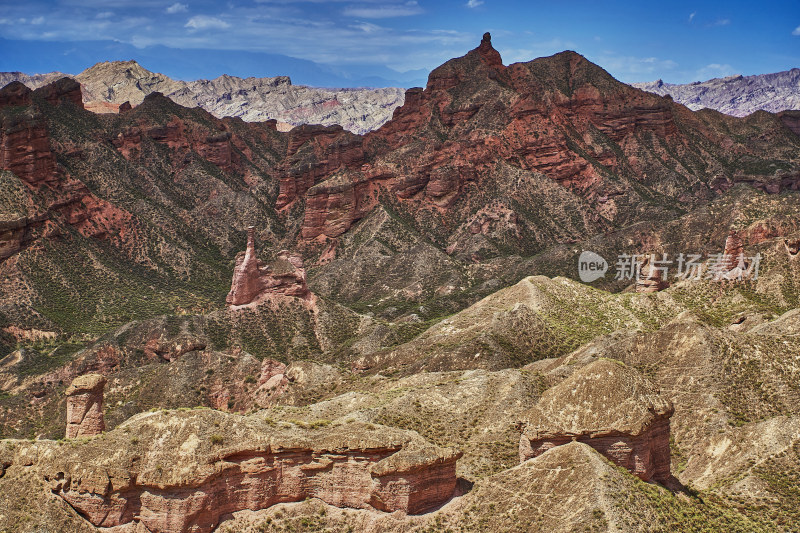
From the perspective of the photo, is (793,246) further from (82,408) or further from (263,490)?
(82,408)

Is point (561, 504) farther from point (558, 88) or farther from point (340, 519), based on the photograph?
point (558, 88)

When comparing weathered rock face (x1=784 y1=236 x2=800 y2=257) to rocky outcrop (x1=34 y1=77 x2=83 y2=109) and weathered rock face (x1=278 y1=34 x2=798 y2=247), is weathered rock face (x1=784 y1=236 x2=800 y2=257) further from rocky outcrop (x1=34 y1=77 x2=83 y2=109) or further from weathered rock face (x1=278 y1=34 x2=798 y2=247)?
rocky outcrop (x1=34 y1=77 x2=83 y2=109)

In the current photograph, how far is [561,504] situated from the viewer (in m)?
36.1

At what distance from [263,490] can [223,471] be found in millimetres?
1999

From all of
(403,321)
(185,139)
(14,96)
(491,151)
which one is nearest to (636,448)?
(403,321)

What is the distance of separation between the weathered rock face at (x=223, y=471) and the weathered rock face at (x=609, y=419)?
16.1ft

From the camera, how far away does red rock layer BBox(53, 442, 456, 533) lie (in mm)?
37438

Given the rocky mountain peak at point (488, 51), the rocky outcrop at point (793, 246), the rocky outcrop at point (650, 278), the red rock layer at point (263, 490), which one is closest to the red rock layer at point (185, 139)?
the rocky mountain peak at point (488, 51)

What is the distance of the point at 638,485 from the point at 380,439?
35.4 ft

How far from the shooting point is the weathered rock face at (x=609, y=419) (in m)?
39.1

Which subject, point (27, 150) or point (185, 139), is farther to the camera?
point (185, 139)

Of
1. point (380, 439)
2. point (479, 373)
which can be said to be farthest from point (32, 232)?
point (380, 439)

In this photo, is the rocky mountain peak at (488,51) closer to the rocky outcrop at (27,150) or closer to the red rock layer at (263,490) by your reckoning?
the rocky outcrop at (27,150)

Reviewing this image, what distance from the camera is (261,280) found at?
105 metres
